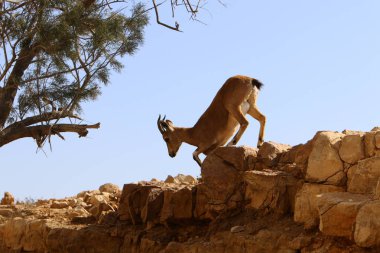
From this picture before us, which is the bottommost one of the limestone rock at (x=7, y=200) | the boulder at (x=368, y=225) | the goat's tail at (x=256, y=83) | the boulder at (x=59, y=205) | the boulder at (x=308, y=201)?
the boulder at (x=368, y=225)

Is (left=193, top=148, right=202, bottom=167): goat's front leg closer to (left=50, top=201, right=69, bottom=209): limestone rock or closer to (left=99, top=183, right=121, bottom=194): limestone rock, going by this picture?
(left=99, top=183, right=121, bottom=194): limestone rock

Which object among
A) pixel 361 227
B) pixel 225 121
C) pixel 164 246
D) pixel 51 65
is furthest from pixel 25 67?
pixel 361 227

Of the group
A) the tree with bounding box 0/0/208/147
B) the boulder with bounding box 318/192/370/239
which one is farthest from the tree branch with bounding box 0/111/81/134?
the boulder with bounding box 318/192/370/239

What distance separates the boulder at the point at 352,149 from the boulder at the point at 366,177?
0.27 meters

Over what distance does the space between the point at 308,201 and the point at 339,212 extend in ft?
3.06

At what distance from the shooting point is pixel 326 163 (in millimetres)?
8695

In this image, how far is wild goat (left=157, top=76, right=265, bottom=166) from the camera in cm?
1415

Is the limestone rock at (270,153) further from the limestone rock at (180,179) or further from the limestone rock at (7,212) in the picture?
the limestone rock at (7,212)

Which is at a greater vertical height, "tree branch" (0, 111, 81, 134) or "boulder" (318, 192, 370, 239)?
"tree branch" (0, 111, 81, 134)

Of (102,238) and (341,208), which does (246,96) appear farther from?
(341,208)

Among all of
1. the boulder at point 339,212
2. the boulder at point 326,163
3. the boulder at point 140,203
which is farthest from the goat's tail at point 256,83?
the boulder at point 339,212

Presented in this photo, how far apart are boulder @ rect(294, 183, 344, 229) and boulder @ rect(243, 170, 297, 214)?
539 mm

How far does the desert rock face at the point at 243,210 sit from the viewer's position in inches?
308

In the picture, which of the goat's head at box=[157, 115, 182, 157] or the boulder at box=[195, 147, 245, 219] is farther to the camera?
the goat's head at box=[157, 115, 182, 157]
